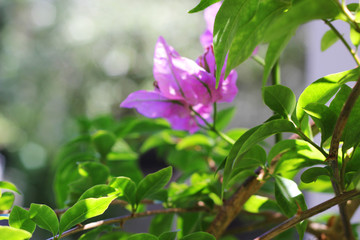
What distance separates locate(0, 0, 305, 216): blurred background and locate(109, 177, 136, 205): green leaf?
9.94 ft

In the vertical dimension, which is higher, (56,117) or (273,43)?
(273,43)

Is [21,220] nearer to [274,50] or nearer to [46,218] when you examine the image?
[46,218]

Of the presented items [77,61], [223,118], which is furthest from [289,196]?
[77,61]

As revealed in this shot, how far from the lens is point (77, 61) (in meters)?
3.47

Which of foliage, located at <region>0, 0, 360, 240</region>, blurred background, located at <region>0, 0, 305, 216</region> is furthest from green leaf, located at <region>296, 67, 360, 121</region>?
blurred background, located at <region>0, 0, 305, 216</region>

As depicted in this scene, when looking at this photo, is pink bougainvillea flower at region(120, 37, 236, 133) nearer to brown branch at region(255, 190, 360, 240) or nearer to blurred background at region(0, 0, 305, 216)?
brown branch at region(255, 190, 360, 240)

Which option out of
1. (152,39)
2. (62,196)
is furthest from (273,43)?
(152,39)

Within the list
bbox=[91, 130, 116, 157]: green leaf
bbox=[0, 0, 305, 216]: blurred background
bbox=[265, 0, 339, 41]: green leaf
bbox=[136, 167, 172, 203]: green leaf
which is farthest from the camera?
bbox=[0, 0, 305, 216]: blurred background

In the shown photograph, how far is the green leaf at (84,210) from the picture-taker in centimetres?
19

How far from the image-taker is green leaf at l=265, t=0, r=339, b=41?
125mm

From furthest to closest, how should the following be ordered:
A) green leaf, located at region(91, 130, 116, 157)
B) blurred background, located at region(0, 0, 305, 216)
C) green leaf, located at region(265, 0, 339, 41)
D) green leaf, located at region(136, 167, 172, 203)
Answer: blurred background, located at region(0, 0, 305, 216) < green leaf, located at region(91, 130, 116, 157) < green leaf, located at region(136, 167, 172, 203) < green leaf, located at region(265, 0, 339, 41)

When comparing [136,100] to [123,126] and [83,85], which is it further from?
[83,85]

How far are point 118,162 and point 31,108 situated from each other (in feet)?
11.5

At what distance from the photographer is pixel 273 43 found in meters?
0.17
